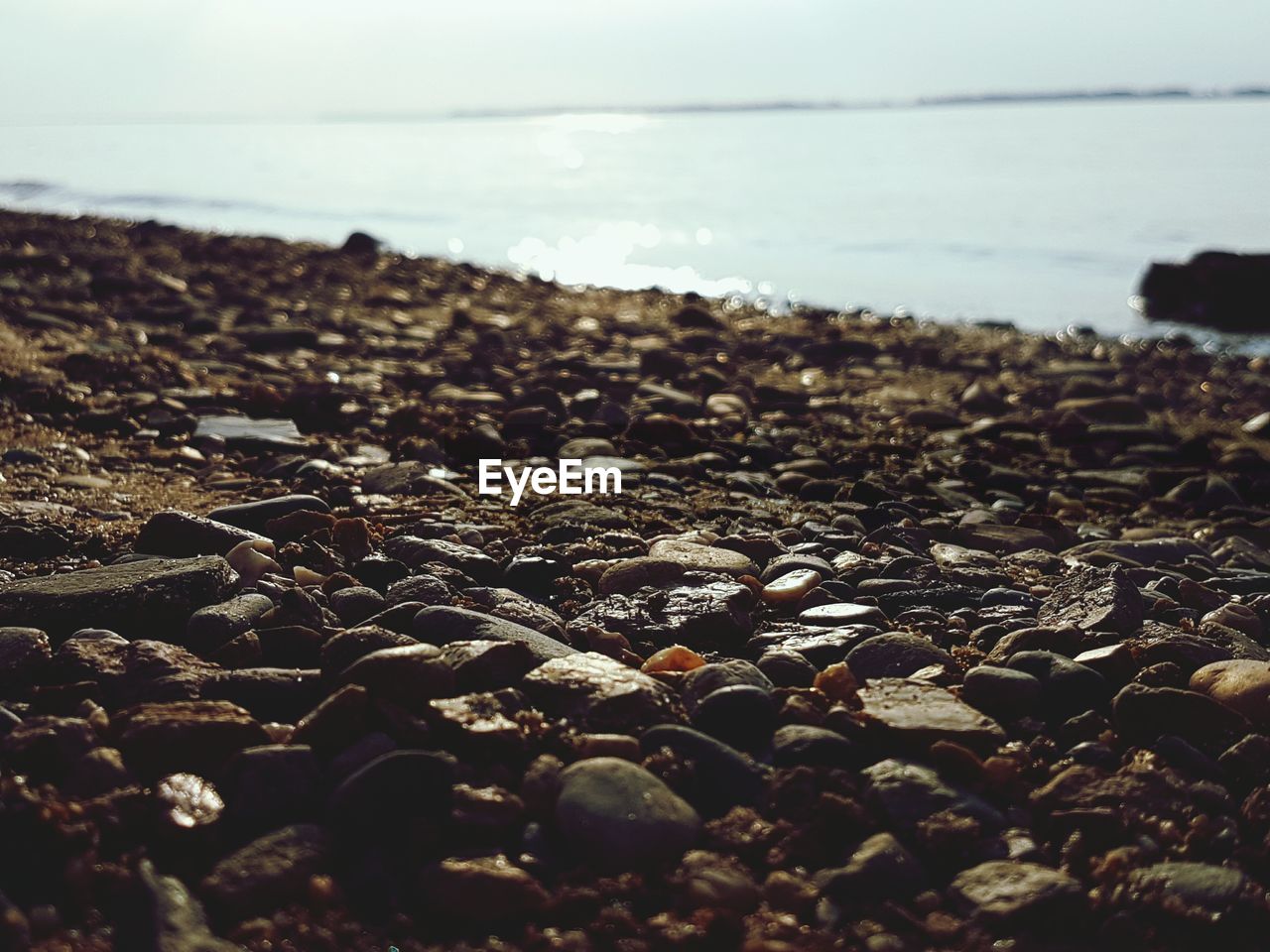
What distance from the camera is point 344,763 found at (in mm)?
2279

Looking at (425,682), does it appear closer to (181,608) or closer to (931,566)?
(181,608)

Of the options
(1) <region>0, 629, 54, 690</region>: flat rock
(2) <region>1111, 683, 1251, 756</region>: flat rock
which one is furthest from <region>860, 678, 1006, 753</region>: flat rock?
(1) <region>0, 629, 54, 690</region>: flat rock

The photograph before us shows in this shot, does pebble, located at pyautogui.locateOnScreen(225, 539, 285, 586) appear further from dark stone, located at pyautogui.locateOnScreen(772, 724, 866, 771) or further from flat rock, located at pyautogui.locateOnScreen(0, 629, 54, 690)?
dark stone, located at pyautogui.locateOnScreen(772, 724, 866, 771)

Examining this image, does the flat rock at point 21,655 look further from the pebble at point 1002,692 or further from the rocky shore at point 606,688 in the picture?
the pebble at point 1002,692

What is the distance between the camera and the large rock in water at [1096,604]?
310 cm

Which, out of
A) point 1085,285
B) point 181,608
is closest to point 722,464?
point 181,608

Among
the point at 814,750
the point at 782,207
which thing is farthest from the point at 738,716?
the point at 782,207

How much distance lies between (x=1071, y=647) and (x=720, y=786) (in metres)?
1.12

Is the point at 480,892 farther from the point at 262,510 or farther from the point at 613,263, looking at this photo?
the point at 613,263

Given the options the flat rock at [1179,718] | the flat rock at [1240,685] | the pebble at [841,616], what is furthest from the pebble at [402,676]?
the flat rock at [1240,685]

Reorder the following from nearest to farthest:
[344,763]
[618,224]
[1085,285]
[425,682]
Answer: [344,763] → [425,682] → [1085,285] → [618,224]

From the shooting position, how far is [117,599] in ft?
9.32

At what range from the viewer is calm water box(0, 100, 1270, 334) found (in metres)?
16.2

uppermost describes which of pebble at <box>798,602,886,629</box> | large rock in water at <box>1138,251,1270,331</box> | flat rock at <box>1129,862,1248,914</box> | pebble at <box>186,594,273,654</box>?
large rock in water at <box>1138,251,1270,331</box>
